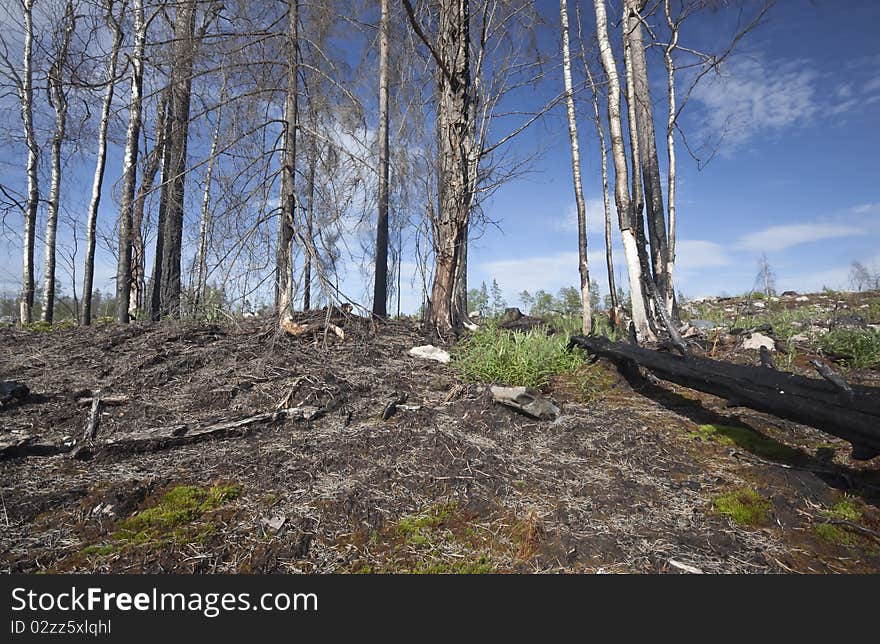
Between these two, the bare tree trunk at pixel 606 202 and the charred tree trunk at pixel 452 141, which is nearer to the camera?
the charred tree trunk at pixel 452 141

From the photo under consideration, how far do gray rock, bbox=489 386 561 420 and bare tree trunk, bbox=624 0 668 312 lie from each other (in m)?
6.55

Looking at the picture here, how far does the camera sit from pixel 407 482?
2.60m

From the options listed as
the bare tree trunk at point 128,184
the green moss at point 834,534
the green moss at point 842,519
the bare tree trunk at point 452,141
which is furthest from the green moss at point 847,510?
the bare tree trunk at point 128,184

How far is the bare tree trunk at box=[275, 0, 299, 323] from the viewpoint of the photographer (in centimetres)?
493

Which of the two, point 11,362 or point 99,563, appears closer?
point 99,563

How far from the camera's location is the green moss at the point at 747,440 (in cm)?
313

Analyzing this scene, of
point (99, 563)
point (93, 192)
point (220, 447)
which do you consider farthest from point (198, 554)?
point (93, 192)

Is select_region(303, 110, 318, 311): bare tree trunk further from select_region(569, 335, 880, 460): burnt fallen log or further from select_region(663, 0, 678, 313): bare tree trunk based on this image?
select_region(663, 0, 678, 313): bare tree trunk

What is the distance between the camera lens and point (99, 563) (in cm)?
182

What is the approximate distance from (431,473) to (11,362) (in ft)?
18.7

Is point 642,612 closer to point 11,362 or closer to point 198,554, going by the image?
point 198,554

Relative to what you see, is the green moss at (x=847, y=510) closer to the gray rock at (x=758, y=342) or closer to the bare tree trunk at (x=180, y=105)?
the gray rock at (x=758, y=342)

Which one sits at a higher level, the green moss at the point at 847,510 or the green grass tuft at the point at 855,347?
the green grass tuft at the point at 855,347

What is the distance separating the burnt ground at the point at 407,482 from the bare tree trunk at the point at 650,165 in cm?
570
